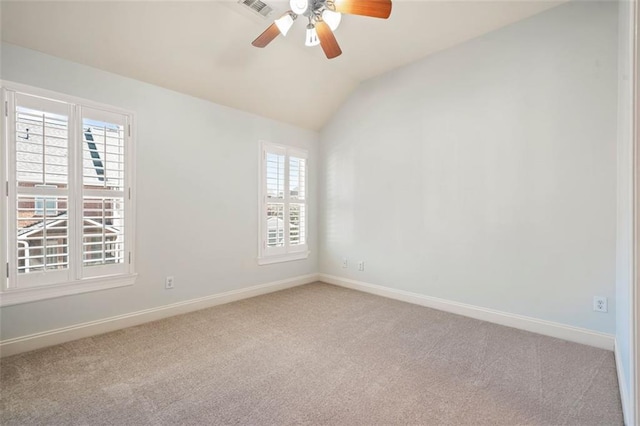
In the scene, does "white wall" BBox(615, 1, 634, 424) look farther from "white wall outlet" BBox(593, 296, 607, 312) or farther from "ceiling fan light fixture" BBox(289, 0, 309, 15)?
"ceiling fan light fixture" BBox(289, 0, 309, 15)

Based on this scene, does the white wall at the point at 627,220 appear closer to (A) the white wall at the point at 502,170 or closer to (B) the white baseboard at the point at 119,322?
(A) the white wall at the point at 502,170

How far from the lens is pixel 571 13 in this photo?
272 centimetres

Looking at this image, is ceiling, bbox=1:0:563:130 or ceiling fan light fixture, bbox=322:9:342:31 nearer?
ceiling fan light fixture, bbox=322:9:342:31

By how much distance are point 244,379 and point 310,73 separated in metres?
3.54

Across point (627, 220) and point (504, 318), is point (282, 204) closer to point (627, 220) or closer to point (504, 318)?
point (504, 318)

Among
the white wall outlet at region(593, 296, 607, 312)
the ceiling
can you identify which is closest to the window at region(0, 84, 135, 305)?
the ceiling

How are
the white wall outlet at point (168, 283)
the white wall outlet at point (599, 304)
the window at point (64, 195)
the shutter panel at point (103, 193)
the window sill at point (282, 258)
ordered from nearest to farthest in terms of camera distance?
the window at point (64, 195)
the white wall outlet at point (599, 304)
the shutter panel at point (103, 193)
the white wall outlet at point (168, 283)
the window sill at point (282, 258)

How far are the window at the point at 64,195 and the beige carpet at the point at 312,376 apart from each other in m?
0.60

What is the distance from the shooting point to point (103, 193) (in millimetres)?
2820

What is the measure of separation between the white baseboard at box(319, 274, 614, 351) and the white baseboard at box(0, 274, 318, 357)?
1640mm

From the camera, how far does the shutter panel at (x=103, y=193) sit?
2729 mm

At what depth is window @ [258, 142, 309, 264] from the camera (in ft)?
13.8

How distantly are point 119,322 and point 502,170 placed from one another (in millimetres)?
4235

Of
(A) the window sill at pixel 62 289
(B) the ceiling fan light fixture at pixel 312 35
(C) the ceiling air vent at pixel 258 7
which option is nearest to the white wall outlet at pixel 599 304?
(B) the ceiling fan light fixture at pixel 312 35
